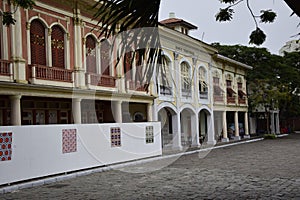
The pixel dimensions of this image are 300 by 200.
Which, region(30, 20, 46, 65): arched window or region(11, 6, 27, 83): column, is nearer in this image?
region(11, 6, 27, 83): column

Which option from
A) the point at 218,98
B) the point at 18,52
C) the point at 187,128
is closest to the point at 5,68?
the point at 18,52

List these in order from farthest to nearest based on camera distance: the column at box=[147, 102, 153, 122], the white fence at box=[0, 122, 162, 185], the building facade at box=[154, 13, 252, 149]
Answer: the building facade at box=[154, 13, 252, 149] → the column at box=[147, 102, 153, 122] → the white fence at box=[0, 122, 162, 185]

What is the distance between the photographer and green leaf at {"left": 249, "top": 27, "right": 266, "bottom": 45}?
4.65 meters

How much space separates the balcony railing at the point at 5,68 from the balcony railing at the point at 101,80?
3.62m

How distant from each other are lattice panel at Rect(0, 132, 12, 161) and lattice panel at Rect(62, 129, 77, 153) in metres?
2.00

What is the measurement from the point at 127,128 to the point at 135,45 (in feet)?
36.9

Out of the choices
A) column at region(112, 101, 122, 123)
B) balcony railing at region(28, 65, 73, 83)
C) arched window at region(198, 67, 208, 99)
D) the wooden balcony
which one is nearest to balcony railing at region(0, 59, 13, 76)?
balcony railing at region(28, 65, 73, 83)

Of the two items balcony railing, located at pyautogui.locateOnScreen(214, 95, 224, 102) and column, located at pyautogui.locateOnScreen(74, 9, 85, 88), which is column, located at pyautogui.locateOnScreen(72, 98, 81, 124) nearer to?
column, located at pyautogui.locateOnScreen(74, 9, 85, 88)

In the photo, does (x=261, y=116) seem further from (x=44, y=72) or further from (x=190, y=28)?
(x=44, y=72)

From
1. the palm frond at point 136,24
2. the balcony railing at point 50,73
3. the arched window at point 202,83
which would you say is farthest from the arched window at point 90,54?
the palm frond at point 136,24

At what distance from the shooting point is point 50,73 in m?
13.6

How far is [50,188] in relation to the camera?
10.0m

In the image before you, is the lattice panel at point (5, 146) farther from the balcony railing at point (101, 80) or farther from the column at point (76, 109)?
the balcony railing at point (101, 80)

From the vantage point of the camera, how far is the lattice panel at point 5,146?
10.0 m
